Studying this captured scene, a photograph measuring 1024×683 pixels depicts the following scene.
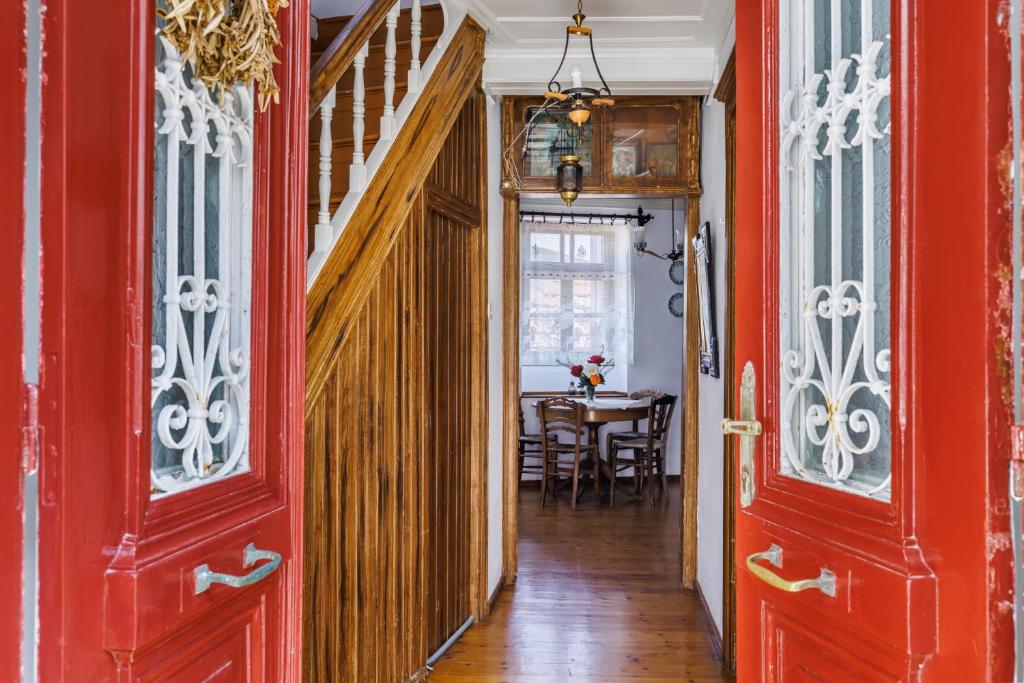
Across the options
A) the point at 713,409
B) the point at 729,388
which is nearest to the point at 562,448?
the point at 713,409

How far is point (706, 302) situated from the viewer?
3457mm

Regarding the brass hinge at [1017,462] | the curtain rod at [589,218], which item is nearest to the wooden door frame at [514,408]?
the curtain rod at [589,218]

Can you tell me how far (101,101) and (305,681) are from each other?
5.98ft

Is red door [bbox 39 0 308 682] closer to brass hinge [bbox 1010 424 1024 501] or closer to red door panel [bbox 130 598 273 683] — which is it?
red door panel [bbox 130 598 273 683]

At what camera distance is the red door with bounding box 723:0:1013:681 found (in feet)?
2.95

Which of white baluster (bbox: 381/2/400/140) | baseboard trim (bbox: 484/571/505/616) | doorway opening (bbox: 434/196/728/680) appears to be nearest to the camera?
white baluster (bbox: 381/2/400/140)

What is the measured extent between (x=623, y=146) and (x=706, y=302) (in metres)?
1.05

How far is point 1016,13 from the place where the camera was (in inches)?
34.0

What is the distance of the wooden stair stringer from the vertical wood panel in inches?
2.0

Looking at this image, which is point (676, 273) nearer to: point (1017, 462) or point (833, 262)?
point (833, 262)

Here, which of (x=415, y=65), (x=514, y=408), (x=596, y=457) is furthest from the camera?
(x=596, y=457)

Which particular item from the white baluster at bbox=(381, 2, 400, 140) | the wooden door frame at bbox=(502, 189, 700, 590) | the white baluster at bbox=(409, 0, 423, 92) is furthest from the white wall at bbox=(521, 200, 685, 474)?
the white baluster at bbox=(381, 2, 400, 140)

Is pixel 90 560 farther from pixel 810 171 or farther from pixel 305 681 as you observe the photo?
pixel 305 681

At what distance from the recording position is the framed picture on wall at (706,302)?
3.36m
